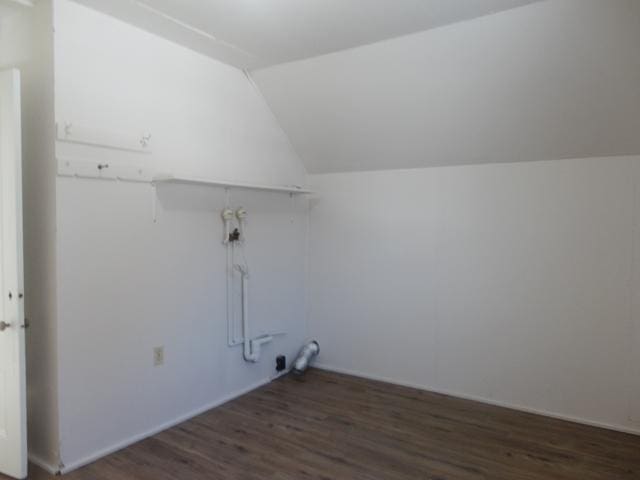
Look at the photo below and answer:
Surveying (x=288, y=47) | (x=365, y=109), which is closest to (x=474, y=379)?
(x=365, y=109)

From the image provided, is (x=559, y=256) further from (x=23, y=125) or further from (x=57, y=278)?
(x=23, y=125)

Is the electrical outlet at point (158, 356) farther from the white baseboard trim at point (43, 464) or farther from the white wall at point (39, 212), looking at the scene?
the white baseboard trim at point (43, 464)

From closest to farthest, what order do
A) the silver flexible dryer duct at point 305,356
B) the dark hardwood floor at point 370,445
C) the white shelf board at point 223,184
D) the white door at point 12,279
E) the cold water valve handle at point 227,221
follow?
the white door at point 12,279 → the dark hardwood floor at point 370,445 → the white shelf board at point 223,184 → the cold water valve handle at point 227,221 → the silver flexible dryer duct at point 305,356

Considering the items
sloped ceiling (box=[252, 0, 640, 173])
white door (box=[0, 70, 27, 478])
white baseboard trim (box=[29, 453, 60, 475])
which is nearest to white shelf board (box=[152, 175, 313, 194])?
sloped ceiling (box=[252, 0, 640, 173])

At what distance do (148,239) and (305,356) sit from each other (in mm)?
1918

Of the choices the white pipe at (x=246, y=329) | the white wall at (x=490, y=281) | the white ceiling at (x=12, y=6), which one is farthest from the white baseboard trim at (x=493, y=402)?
the white ceiling at (x=12, y=6)

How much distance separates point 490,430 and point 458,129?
7.04 ft

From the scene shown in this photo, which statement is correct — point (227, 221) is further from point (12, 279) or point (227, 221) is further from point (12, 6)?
point (12, 6)

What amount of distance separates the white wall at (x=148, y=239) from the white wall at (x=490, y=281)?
2.58 ft

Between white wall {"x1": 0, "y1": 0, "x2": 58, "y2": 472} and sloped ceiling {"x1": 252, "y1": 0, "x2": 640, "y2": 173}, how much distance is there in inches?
61.9

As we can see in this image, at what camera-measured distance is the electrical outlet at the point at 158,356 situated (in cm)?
294

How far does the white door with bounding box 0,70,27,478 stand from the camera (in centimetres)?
228

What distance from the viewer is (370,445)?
284 cm

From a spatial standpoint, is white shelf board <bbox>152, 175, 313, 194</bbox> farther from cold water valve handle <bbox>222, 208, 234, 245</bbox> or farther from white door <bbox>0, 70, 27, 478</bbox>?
white door <bbox>0, 70, 27, 478</bbox>
